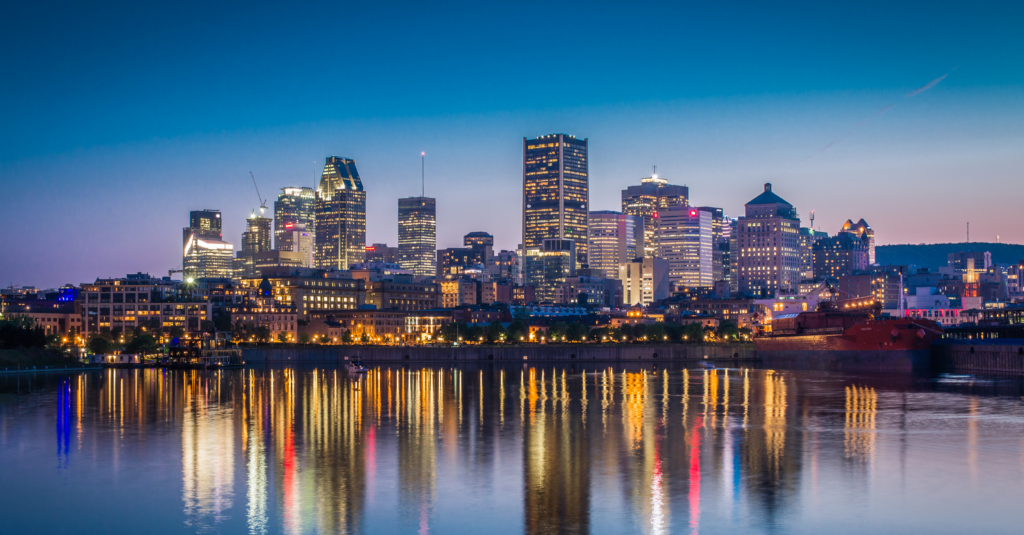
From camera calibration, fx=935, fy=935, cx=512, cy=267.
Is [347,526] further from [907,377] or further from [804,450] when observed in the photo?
[907,377]

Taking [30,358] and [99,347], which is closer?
[30,358]

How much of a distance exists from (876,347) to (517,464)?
98.1 metres

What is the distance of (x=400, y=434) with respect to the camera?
55.0 metres

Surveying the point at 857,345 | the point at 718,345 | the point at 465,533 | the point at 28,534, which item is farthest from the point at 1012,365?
the point at 28,534

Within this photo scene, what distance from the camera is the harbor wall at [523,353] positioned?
172 meters

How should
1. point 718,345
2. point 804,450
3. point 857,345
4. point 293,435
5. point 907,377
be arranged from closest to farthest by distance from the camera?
point 804,450, point 293,435, point 907,377, point 857,345, point 718,345

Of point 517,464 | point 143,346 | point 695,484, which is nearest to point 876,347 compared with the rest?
point 517,464

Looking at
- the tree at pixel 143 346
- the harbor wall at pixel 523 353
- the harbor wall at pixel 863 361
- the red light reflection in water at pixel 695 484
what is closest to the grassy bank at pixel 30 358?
the tree at pixel 143 346

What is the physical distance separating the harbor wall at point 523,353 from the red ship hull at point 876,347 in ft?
111

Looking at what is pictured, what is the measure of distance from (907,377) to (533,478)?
8112 cm

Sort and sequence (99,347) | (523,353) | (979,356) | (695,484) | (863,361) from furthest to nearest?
1. (523,353)
2. (99,347)
3. (863,361)
4. (979,356)
5. (695,484)

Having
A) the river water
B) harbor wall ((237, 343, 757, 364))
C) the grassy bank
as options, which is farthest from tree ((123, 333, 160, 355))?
the river water

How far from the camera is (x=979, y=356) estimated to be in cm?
11844

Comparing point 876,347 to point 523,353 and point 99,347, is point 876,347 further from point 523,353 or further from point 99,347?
point 99,347
